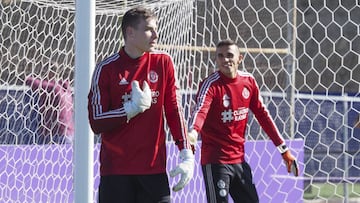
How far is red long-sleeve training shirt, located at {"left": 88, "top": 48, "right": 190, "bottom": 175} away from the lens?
4.53 m

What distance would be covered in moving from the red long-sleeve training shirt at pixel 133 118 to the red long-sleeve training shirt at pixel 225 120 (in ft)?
4.69

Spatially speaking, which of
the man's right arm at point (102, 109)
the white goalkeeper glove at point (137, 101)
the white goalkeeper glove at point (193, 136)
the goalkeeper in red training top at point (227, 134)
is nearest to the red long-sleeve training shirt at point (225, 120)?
the goalkeeper in red training top at point (227, 134)

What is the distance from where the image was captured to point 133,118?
4.55 meters

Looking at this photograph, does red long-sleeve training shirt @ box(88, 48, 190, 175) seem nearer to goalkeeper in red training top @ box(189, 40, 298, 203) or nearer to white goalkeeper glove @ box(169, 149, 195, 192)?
white goalkeeper glove @ box(169, 149, 195, 192)

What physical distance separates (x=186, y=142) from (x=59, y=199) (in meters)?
3.23

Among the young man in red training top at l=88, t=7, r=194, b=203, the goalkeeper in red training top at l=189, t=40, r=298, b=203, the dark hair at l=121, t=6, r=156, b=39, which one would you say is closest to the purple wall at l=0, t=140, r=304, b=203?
the goalkeeper in red training top at l=189, t=40, r=298, b=203

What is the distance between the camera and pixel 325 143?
30.4ft

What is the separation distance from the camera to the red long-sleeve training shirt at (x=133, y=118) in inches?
178

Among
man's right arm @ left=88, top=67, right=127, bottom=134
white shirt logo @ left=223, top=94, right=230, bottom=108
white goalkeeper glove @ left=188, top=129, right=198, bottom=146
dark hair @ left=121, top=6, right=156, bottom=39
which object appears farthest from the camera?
white shirt logo @ left=223, top=94, right=230, bottom=108

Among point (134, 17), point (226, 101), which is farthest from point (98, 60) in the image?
point (134, 17)

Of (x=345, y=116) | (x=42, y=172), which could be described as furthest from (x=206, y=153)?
(x=345, y=116)

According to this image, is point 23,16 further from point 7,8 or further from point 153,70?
point 153,70

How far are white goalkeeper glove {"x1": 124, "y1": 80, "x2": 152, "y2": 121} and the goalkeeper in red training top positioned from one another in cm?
170

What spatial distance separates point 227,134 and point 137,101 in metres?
1.92
